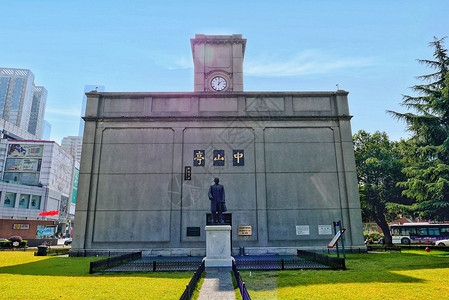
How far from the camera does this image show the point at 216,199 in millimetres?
16094

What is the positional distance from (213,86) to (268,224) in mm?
14575

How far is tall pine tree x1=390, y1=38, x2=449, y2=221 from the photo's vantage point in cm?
2409

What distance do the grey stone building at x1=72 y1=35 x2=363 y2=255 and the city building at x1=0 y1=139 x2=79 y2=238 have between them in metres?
59.5

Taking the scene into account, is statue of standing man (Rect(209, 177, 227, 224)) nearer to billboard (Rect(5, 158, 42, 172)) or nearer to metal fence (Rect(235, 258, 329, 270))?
metal fence (Rect(235, 258, 329, 270))

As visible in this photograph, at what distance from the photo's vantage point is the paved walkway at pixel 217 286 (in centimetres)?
856

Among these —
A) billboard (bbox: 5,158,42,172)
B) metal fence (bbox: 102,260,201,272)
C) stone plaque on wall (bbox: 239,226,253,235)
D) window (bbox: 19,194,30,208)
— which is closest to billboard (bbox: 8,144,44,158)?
billboard (bbox: 5,158,42,172)

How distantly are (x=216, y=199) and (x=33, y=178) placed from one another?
86.5m

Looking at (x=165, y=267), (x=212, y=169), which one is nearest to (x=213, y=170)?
(x=212, y=169)

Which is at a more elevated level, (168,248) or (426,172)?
(426,172)

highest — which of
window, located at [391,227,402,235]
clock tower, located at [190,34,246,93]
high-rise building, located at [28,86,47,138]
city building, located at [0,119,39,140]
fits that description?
high-rise building, located at [28,86,47,138]

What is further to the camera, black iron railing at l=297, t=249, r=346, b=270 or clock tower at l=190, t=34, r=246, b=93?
clock tower at l=190, t=34, r=246, b=93

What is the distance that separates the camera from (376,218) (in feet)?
124

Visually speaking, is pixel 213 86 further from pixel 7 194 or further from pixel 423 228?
pixel 7 194

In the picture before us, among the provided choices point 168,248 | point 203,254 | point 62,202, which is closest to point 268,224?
point 203,254
